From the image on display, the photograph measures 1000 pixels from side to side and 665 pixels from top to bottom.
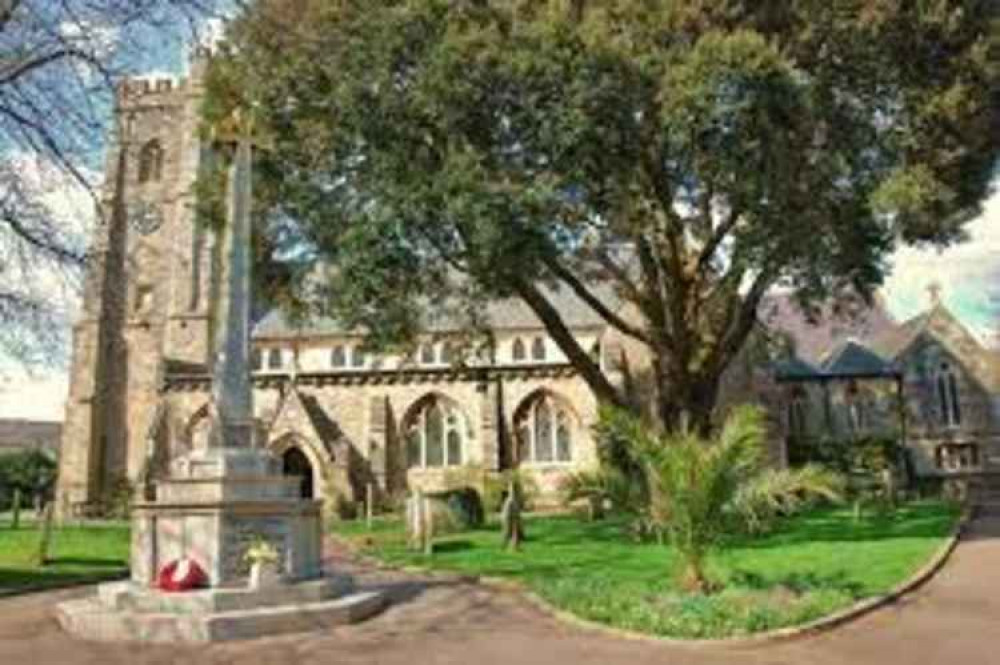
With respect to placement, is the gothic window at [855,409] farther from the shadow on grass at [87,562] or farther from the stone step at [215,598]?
the stone step at [215,598]

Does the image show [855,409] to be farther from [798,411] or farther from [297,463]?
[297,463]

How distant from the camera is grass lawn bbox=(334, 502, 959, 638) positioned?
13070 millimetres

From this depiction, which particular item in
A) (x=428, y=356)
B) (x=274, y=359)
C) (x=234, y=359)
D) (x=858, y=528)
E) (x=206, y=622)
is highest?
(x=274, y=359)

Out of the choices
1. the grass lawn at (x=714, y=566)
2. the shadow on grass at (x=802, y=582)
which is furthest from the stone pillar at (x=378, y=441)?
the shadow on grass at (x=802, y=582)

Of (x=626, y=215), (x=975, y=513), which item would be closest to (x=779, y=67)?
(x=626, y=215)

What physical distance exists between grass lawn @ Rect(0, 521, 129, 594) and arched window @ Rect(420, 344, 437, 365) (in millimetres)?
16414

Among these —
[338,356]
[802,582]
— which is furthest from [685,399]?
[338,356]

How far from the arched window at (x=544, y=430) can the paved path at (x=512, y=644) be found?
2811 cm

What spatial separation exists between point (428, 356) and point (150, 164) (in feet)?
67.5

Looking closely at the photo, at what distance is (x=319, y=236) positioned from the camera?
23391 millimetres

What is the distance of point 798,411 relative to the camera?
172ft

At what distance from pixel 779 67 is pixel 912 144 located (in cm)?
474

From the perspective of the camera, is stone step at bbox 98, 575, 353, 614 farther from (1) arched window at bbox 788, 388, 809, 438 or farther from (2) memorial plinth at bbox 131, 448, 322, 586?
(1) arched window at bbox 788, 388, 809, 438

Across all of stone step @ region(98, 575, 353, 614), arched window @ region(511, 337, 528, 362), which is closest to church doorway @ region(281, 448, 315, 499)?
arched window @ region(511, 337, 528, 362)
